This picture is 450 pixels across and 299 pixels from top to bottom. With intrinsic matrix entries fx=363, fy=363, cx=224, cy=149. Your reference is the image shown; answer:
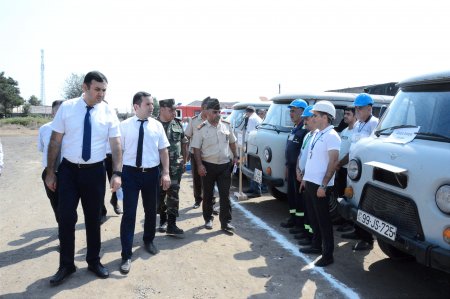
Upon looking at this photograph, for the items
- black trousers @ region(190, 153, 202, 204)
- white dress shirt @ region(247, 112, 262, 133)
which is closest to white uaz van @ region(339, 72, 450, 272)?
black trousers @ region(190, 153, 202, 204)

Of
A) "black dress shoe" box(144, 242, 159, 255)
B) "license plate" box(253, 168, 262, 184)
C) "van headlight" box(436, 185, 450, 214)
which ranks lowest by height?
"black dress shoe" box(144, 242, 159, 255)

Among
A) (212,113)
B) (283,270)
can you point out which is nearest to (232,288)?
(283,270)

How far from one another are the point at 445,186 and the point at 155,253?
343 centimetres

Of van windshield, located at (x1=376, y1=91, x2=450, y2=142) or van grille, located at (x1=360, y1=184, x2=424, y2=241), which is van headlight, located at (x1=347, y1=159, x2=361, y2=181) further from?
van windshield, located at (x1=376, y1=91, x2=450, y2=142)

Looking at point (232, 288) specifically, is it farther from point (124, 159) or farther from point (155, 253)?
point (124, 159)

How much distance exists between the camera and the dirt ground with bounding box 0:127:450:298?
3768 mm

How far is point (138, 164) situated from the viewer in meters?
4.35

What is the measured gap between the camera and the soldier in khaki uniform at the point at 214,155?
18.1ft

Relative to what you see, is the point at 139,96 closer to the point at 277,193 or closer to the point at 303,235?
the point at 303,235

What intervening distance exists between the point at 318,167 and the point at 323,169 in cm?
6

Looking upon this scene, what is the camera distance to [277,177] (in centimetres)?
631

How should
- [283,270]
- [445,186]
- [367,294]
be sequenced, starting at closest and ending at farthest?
[445,186] < [367,294] < [283,270]

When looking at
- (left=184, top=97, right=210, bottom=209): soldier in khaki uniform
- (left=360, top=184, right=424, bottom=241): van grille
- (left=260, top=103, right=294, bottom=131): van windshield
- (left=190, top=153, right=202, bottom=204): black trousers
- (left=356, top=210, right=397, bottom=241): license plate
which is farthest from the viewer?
(left=190, top=153, right=202, bottom=204): black trousers

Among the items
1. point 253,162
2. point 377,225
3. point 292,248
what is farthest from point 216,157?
point 377,225
